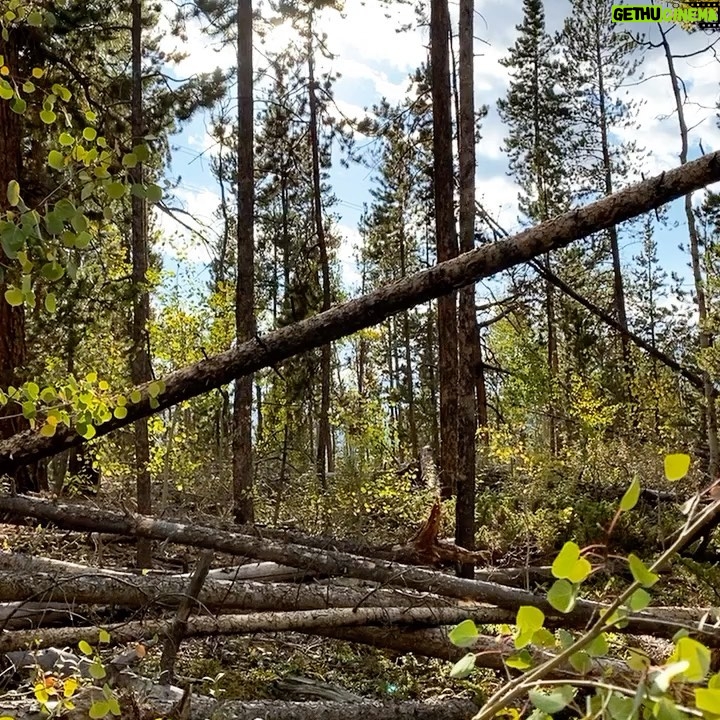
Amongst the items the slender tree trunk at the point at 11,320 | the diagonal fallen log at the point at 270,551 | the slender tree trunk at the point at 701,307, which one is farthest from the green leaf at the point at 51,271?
the slender tree trunk at the point at 701,307

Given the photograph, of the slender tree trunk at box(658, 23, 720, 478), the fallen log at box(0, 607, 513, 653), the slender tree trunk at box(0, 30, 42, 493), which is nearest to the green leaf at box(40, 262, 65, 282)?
the fallen log at box(0, 607, 513, 653)

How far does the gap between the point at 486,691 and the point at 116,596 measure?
2727 millimetres

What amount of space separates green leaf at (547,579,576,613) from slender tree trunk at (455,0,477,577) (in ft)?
20.7

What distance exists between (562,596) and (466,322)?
6556 millimetres

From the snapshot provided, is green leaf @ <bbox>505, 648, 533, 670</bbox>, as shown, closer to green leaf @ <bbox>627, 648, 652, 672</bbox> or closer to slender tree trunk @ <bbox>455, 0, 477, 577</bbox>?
green leaf @ <bbox>627, 648, 652, 672</bbox>

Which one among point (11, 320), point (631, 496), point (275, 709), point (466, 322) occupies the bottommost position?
point (275, 709)

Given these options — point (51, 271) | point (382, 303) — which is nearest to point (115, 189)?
point (51, 271)

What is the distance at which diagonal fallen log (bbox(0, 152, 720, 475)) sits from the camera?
10.7 feet

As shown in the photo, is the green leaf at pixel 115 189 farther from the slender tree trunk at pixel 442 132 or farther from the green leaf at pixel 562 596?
the slender tree trunk at pixel 442 132

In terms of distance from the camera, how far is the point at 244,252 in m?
9.19

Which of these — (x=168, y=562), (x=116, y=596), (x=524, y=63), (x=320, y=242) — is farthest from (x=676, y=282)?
(x=116, y=596)

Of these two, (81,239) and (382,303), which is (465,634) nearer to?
(81,239)

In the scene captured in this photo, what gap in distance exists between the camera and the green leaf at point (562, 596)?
0.70 meters

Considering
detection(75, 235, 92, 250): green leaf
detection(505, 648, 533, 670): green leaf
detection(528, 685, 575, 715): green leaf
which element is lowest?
detection(528, 685, 575, 715): green leaf
